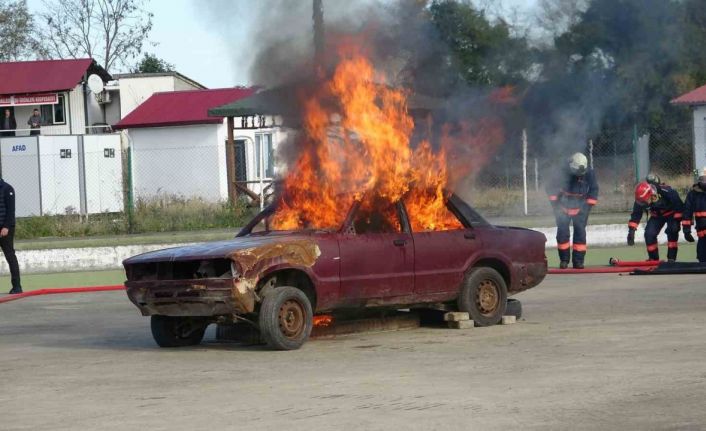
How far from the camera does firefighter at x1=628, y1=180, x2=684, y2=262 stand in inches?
763

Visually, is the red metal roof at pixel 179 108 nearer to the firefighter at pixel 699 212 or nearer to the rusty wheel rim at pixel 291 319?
the firefighter at pixel 699 212

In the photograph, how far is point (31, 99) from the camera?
149 ft

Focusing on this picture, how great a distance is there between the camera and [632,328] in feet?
38.9

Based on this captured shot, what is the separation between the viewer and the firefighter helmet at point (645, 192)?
760 inches

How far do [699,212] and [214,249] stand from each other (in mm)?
10191

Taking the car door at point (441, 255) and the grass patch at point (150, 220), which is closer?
the car door at point (441, 255)

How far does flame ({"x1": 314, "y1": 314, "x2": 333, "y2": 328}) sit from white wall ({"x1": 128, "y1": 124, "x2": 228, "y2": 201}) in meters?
15.2

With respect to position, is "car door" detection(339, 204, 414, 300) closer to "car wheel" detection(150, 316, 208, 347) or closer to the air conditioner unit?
"car wheel" detection(150, 316, 208, 347)

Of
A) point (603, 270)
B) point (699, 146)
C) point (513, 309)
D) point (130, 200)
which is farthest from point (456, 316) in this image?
point (130, 200)

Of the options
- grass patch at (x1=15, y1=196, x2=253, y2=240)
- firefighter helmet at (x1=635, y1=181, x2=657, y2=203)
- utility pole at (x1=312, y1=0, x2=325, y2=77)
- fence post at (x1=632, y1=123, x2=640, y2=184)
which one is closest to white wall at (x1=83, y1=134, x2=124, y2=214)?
grass patch at (x1=15, y1=196, x2=253, y2=240)

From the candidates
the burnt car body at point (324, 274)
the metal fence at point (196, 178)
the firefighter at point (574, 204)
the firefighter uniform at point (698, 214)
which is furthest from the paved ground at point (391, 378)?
the firefighter at point (574, 204)

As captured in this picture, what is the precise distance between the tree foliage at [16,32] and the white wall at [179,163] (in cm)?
2515

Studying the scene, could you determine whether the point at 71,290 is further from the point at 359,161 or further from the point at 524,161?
the point at 524,161

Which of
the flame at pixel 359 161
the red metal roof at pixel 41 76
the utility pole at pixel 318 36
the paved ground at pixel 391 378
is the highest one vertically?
the red metal roof at pixel 41 76
